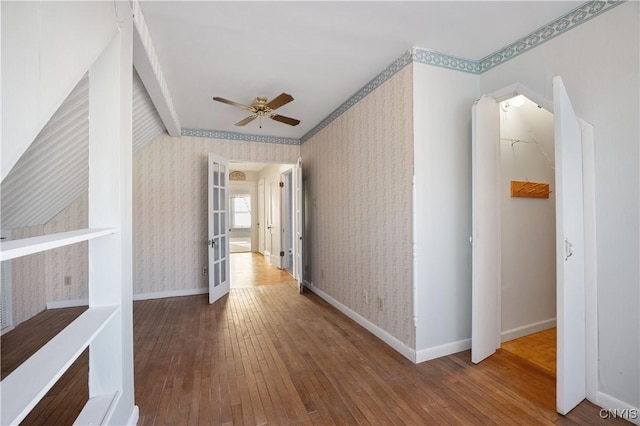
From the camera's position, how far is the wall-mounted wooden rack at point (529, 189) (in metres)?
2.83

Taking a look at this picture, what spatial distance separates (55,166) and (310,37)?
2354 millimetres

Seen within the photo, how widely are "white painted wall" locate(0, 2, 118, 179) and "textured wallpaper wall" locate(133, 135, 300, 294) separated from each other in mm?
3426

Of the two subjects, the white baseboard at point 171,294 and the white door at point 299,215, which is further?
the white door at point 299,215

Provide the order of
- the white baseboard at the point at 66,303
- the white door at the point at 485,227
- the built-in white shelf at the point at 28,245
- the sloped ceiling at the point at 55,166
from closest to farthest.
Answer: the built-in white shelf at the point at 28,245
the sloped ceiling at the point at 55,166
the white door at the point at 485,227
the white baseboard at the point at 66,303

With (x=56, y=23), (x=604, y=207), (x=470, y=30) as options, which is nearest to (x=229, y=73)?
(x=56, y=23)

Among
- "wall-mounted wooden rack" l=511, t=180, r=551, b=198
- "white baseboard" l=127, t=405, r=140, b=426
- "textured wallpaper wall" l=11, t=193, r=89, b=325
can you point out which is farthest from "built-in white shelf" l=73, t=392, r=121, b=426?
"wall-mounted wooden rack" l=511, t=180, r=551, b=198

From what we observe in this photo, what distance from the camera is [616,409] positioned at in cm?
178

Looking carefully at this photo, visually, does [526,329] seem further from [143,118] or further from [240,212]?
[240,212]

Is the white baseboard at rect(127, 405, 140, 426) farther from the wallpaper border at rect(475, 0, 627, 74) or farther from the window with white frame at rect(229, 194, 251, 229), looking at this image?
the window with white frame at rect(229, 194, 251, 229)

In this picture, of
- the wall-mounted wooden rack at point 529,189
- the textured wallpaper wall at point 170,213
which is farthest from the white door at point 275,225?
the wall-mounted wooden rack at point 529,189

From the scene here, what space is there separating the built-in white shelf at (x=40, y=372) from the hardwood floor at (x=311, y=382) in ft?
3.28

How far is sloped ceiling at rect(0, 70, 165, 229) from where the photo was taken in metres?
2.03

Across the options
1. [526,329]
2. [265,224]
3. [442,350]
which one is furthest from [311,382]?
[265,224]

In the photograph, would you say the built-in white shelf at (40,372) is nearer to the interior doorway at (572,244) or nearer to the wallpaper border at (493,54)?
the interior doorway at (572,244)
